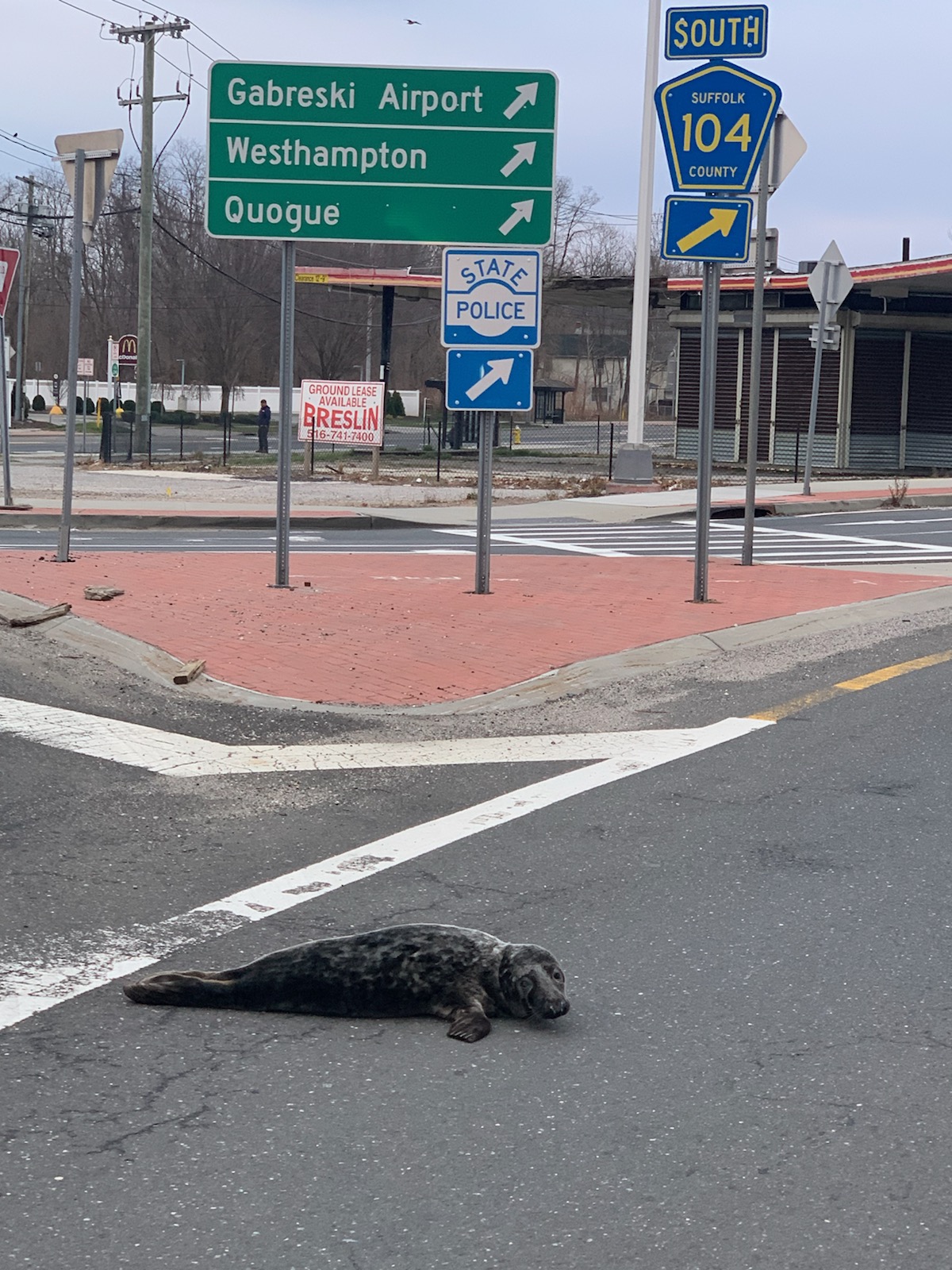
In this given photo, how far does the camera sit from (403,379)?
346 ft

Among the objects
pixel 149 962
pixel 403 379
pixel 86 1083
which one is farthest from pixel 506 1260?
pixel 403 379

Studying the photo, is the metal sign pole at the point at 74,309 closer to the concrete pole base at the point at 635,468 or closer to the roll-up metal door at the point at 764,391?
the concrete pole base at the point at 635,468

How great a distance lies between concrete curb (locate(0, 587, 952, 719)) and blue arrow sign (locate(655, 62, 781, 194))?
3304 millimetres

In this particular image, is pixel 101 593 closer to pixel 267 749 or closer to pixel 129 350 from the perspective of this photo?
pixel 267 749

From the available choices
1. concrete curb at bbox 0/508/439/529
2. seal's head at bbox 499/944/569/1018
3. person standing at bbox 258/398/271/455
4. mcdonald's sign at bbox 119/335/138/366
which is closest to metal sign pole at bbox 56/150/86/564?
concrete curb at bbox 0/508/439/529

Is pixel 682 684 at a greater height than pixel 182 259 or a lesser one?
lesser

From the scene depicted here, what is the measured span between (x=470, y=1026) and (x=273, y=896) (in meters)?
1.29

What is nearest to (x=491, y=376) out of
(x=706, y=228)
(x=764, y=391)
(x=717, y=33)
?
(x=706, y=228)

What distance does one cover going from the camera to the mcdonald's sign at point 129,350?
140ft

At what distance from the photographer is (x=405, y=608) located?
11.4m

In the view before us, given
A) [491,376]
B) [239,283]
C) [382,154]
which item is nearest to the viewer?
[491,376]

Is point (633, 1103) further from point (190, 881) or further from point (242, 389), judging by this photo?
point (242, 389)

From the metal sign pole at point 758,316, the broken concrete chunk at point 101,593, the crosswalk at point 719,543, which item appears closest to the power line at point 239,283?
the crosswalk at point 719,543

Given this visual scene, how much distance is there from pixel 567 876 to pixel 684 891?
1.37 feet
